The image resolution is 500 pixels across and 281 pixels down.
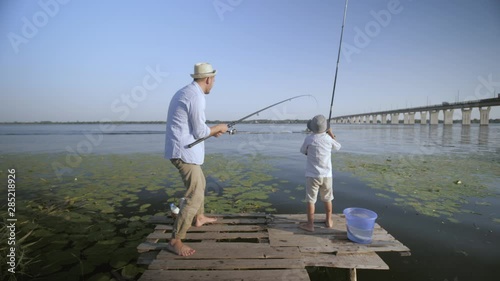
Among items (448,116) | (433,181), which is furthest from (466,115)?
(433,181)

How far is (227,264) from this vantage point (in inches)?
120

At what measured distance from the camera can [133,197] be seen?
6738 millimetres

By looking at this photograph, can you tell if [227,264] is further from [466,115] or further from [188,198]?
[466,115]

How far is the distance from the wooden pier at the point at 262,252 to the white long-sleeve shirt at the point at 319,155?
1.07 meters

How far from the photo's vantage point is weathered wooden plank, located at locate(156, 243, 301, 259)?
3236 mm

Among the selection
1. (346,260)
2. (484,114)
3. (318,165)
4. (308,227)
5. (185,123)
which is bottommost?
(346,260)


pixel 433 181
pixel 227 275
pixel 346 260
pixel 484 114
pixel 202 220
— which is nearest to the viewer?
pixel 227 275

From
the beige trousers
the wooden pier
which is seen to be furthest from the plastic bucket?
the beige trousers

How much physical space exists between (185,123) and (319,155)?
2.32 metres

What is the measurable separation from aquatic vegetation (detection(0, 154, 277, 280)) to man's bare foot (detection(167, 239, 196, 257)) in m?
0.67

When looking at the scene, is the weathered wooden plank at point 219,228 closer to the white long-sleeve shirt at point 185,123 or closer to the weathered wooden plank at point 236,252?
the weathered wooden plank at point 236,252

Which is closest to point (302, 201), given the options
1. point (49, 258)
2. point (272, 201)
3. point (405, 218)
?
point (272, 201)

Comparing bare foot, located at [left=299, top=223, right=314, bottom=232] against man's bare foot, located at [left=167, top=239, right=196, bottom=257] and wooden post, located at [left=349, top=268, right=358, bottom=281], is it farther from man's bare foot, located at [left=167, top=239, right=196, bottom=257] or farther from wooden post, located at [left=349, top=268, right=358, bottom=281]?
man's bare foot, located at [left=167, top=239, right=196, bottom=257]

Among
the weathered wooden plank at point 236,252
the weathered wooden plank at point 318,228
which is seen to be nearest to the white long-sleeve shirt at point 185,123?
the weathered wooden plank at point 236,252
